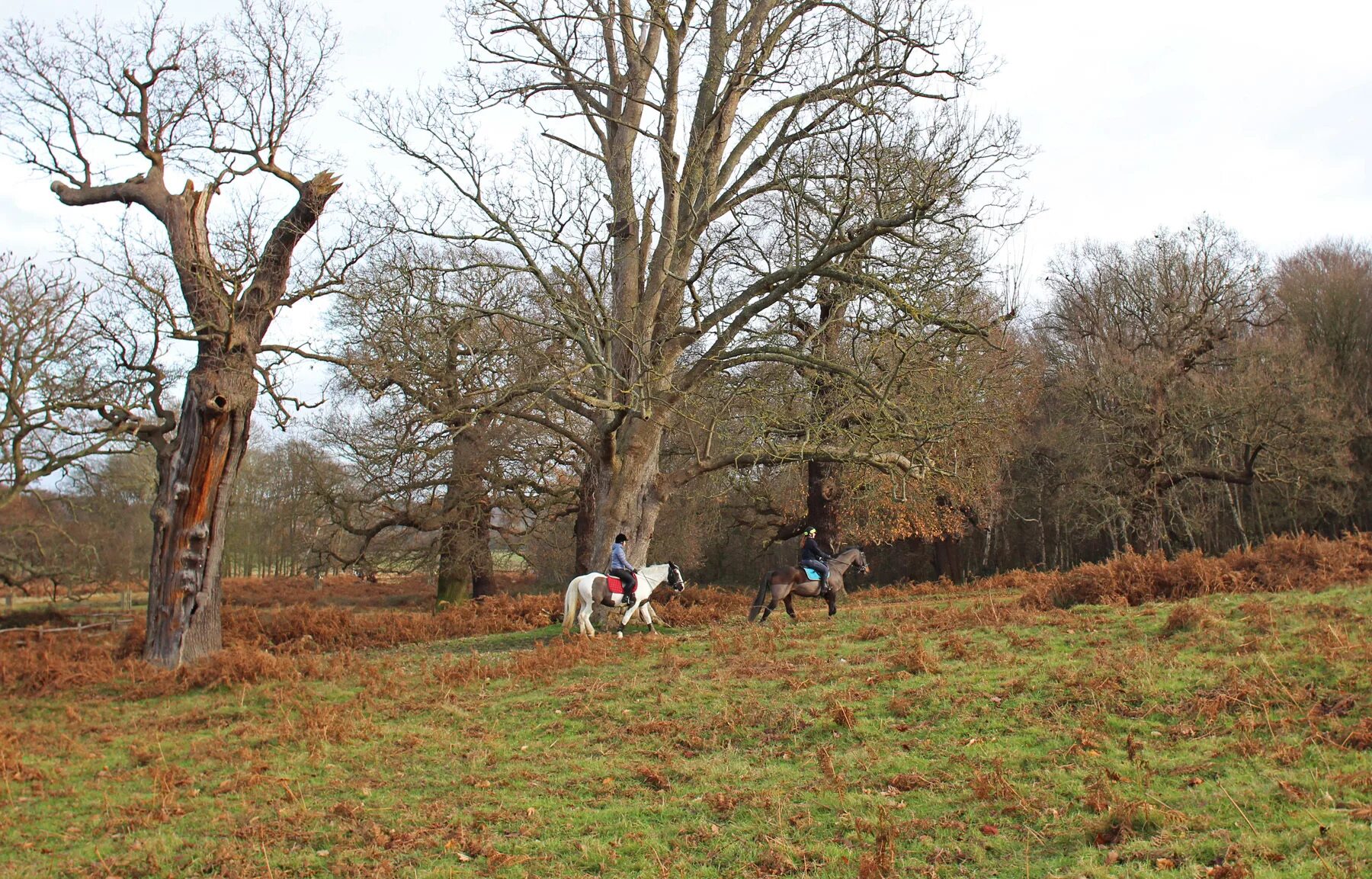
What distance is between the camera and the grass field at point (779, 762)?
20.8 feet

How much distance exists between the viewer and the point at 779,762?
8562 mm

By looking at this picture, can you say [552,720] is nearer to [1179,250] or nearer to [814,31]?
[814,31]

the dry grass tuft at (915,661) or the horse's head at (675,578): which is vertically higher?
the horse's head at (675,578)

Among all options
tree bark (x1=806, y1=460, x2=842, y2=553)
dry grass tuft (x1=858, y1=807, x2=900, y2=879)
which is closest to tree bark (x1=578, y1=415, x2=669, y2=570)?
tree bark (x1=806, y1=460, x2=842, y2=553)

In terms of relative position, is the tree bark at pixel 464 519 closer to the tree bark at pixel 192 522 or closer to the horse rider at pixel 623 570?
the tree bark at pixel 192 522

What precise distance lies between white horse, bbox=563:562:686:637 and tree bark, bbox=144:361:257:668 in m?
6.36

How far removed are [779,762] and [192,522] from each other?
41.8 feet

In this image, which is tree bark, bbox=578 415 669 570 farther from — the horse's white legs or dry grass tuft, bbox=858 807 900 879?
dry grass tuft, bbox=858 807 900 879

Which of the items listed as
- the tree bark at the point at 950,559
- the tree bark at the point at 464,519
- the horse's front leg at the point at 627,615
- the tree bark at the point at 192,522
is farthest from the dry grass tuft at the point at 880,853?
the tree bark at the point at 950,559

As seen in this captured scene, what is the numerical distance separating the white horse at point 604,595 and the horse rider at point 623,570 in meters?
0.11

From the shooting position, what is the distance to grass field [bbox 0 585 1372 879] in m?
6.34

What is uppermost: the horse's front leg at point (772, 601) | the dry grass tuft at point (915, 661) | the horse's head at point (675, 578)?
the horse's head at point (675, 578)

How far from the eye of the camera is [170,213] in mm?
17000

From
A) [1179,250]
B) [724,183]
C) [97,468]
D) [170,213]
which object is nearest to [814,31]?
[724,183]
